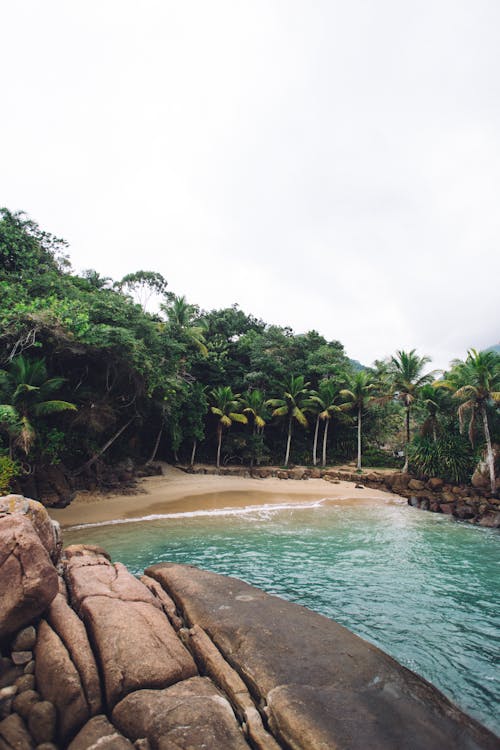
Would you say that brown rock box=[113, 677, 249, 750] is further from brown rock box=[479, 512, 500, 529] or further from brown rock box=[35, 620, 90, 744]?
brown rock box=[479, 512, 500, 529]

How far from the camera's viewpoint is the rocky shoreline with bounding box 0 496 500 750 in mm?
3346

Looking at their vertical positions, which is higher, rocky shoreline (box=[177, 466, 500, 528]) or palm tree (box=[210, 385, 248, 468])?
palm tree (box=[210, 385, 248, 468])

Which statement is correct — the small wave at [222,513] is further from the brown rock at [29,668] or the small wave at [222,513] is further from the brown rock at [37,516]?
the brown rock at [29,668]

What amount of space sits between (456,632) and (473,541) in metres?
8.83

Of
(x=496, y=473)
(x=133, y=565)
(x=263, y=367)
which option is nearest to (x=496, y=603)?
(x=133, y=565)

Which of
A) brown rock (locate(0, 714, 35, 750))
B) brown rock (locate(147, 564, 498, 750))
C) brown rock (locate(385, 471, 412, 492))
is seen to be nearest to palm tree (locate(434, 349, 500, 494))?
brown rock (locate(385, 471, 412, 492))

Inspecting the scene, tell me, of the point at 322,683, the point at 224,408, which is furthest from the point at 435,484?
the point at 322,683

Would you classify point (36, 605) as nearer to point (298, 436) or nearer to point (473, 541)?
point (473, 541)

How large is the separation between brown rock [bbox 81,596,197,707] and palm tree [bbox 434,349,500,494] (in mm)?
20158

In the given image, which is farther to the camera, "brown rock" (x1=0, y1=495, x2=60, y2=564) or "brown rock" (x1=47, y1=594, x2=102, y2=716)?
"brown rock" (x1=0, y1=495, x2=60, y2=564)

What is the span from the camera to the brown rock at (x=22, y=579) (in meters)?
Answer: 4.24

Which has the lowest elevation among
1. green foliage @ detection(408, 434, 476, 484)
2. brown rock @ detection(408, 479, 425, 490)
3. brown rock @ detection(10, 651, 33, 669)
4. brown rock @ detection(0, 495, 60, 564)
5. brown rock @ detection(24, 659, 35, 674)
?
brown rock @ detection(24, 659, 35, 674)

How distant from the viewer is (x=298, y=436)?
35344 millimetres

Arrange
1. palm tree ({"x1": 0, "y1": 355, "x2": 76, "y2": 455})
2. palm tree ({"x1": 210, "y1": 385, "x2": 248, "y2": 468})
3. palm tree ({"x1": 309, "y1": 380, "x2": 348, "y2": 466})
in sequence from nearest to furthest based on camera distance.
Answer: palm tree ({"x1": 0, "y1": 355, "x2": 76, "y2": 455})
palm tree ({"x1": 210, "y1": 385, "x2": 248, "y2": 468})
palm tree ({"x1": 309, "y1": 380, "x2": 348, "y2": 466})
